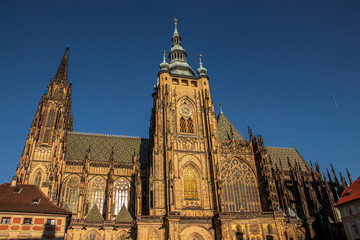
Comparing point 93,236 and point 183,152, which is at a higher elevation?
point 183,152

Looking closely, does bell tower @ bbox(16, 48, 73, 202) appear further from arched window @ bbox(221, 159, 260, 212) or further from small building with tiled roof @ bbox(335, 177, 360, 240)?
small building with tiled roof @ bbox(335, 177, 360, 240)

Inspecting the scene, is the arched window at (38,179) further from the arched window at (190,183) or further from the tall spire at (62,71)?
the arched window at (190,183)

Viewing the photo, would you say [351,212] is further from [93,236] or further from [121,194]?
[93,236]

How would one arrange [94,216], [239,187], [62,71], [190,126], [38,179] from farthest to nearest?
[62,71], [190,126], [38,179], [239,187], [94,216]

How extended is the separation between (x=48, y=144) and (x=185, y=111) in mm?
21823

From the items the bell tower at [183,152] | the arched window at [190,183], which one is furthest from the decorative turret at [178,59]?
the arched window at [190,183]

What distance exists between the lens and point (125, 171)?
4744cm

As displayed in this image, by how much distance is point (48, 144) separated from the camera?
1841 inches

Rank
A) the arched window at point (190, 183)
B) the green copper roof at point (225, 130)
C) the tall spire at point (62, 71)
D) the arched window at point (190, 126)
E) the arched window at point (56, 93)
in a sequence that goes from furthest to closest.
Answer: the tall spire at point (62, 71) → the arched window at point (56, 93) → the green copper roof at point (225, 130) → the arched window at point (190, 126) → the arched window at point (190, 183)

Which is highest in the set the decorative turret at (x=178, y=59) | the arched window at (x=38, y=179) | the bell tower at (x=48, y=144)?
the decorative turret at (x=178, y=59)

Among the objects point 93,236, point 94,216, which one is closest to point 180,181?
point 94,216

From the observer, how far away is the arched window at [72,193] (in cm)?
4320

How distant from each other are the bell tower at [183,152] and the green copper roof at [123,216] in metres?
5.58

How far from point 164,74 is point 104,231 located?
76.8 feet
